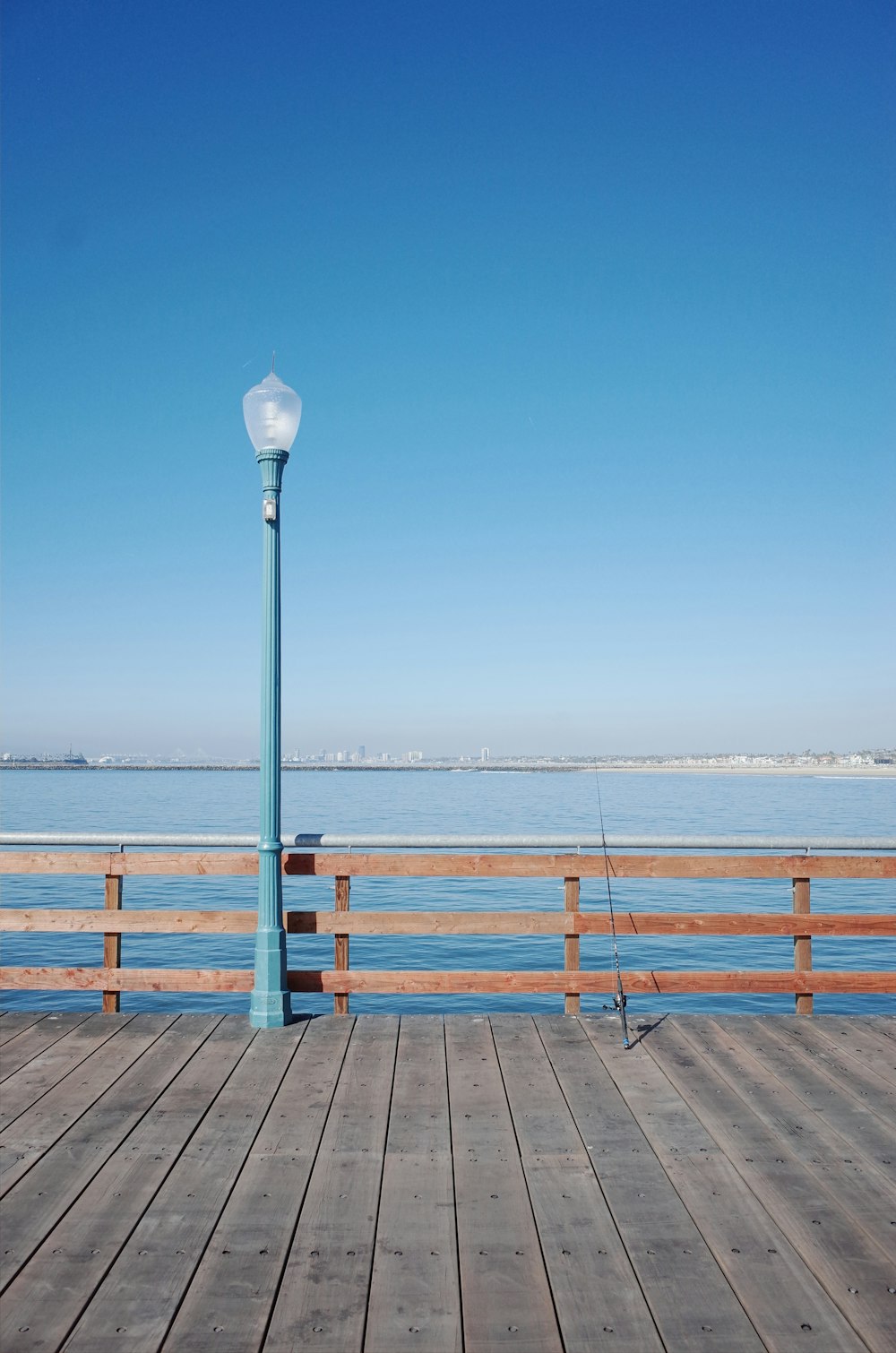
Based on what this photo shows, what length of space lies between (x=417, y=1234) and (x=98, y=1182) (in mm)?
1124

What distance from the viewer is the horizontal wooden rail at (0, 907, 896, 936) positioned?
495cm

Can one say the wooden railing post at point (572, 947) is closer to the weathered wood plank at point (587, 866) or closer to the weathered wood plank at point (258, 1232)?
the weathered wood plank at point (587, 866)

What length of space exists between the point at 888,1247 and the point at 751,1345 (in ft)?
2.31

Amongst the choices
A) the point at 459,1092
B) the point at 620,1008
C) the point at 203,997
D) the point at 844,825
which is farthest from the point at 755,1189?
the point at 844,825

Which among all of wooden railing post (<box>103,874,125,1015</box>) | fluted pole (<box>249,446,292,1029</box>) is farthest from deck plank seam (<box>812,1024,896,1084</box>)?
wooden railing post (<box>103,874,125,1015</box>)

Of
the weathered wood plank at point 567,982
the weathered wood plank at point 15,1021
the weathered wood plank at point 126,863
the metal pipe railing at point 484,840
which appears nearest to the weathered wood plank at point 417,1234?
the weathered wood plank at point 567,982

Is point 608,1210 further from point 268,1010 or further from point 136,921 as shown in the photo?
point 136,921

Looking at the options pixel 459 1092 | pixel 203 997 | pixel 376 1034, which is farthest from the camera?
pixel 203 997

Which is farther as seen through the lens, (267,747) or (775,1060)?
(267,747)

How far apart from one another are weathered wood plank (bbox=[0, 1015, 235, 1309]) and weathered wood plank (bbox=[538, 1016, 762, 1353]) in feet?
4.90

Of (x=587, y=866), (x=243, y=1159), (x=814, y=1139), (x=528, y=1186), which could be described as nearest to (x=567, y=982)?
(x=587, y=866)

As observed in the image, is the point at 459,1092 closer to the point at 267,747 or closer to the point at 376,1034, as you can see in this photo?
the point at 376,1034

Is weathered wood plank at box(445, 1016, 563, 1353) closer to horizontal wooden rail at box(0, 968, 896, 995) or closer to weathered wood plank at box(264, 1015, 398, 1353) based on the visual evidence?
weathered wood plank at box(264, 1015, 398, 1353)

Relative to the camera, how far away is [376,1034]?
4.68m
